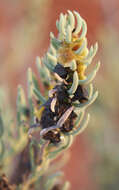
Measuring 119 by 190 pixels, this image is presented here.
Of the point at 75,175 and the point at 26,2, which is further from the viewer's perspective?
the point at 75,175

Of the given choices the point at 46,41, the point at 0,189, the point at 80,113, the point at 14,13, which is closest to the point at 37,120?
the point at 80,113

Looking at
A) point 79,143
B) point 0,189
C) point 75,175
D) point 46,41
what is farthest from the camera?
point 46,41

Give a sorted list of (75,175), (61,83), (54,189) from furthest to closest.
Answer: (75,175), (54,189), (61,83)

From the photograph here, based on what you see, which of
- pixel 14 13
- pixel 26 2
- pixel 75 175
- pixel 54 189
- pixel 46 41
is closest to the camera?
pixel 54 189

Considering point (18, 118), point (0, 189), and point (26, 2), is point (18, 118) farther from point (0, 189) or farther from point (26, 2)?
point (26, 2)

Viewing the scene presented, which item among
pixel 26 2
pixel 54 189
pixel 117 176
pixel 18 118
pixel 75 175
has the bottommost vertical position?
pixel 75 175

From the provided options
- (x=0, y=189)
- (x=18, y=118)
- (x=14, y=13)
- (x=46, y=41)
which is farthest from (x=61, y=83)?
(x=46, y=41)

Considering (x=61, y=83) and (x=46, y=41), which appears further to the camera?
(x=46, y=41)

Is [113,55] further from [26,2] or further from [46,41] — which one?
[46,41]

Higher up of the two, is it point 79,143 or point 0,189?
point 0,189
